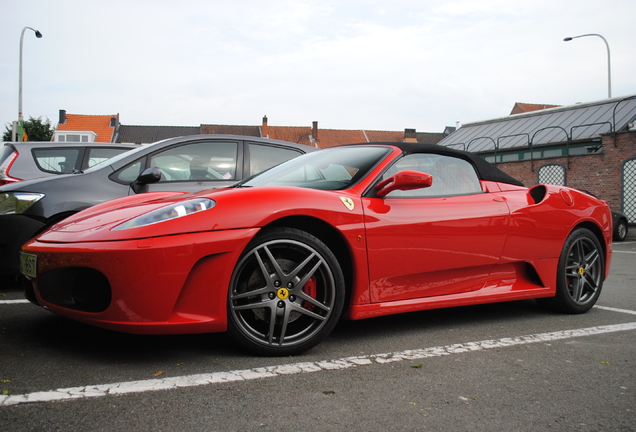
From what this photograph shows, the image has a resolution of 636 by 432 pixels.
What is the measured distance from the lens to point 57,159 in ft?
19.0

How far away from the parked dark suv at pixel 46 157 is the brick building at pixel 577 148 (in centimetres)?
2028

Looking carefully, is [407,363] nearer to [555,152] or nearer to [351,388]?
[351,388]

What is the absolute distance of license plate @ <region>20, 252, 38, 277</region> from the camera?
2.70 metres

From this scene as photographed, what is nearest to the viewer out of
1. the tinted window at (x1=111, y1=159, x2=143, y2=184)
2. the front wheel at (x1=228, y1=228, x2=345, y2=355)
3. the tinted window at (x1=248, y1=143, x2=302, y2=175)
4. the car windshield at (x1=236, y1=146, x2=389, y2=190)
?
the front wheel at (x1=228, y1=228, x2=345, y2=355)

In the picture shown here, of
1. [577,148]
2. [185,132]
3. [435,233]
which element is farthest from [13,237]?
[185,132]

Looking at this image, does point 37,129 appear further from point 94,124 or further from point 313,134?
point 313,134

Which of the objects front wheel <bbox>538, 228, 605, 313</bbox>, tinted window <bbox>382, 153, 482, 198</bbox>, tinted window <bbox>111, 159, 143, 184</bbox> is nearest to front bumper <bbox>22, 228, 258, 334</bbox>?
tinted window <bbox>382, 153, 482, 198</bbox>

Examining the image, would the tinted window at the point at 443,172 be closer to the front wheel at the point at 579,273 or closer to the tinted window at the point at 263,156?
the front wheel at the point at 579,273

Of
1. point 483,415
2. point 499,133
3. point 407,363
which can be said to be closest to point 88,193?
point 407,363

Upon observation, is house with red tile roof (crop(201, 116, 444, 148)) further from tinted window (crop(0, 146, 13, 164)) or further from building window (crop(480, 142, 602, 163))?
tinted window (crop(0, 146, 13, 164))

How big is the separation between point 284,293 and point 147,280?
2.19ft

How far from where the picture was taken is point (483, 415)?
2.10 metres

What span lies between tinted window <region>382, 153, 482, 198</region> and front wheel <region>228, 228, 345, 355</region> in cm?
87

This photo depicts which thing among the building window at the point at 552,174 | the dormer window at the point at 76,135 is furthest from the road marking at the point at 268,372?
the dormer window at the point at 76,135
